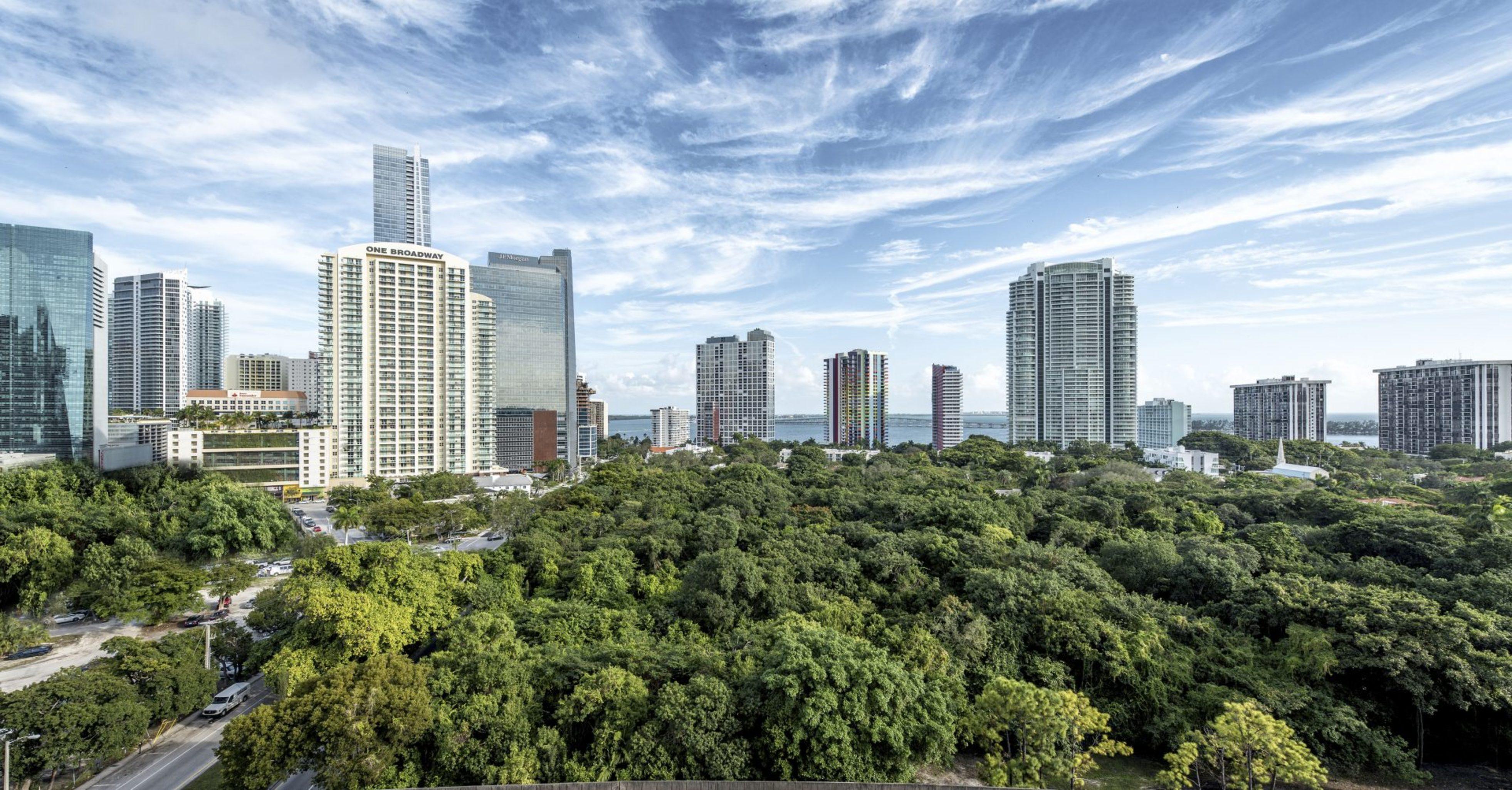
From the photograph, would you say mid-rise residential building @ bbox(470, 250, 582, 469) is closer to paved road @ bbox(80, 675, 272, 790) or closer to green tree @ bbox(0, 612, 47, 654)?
green tree @ bbox(0, 612, 47, 654)

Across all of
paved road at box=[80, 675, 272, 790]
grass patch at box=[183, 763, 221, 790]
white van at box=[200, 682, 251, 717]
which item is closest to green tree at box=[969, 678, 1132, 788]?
paved road at box=[80, 675, 272, 790]

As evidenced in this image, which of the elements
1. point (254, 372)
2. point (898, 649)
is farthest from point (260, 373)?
point (898, 649)

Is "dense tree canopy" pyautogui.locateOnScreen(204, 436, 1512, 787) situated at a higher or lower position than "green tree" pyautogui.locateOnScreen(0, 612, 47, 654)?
higher

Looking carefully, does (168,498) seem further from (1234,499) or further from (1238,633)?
(1234,499)

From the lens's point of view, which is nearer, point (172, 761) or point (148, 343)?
point (172, 761)

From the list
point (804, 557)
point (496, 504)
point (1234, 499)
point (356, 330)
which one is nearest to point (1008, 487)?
point (1234, 499)

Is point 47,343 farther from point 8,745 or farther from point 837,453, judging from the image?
point 837,453
